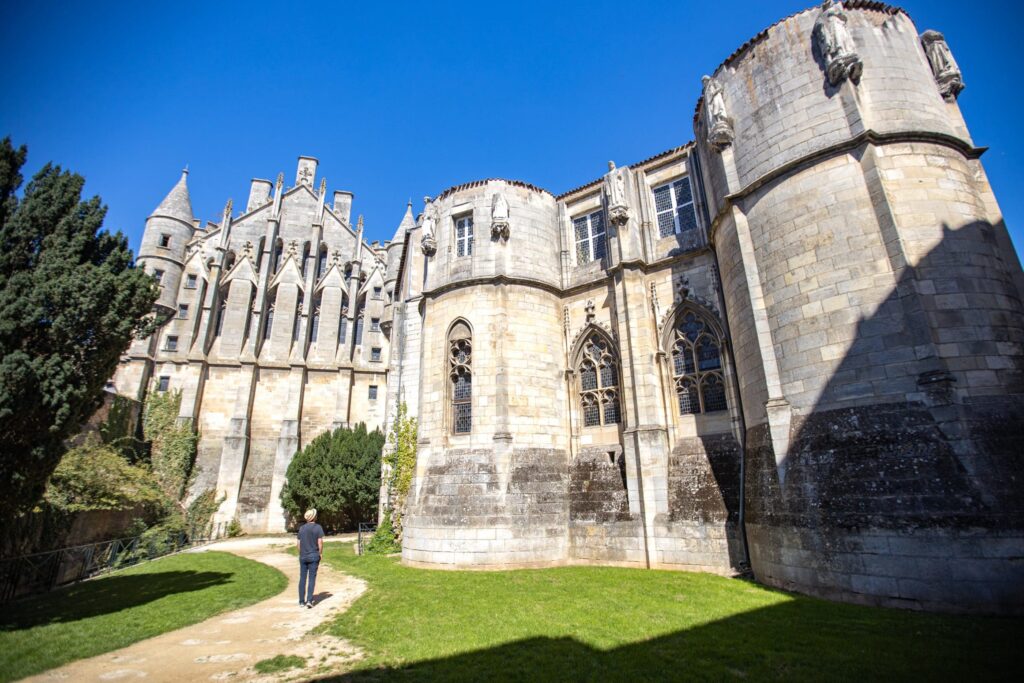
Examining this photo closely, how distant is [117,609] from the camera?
28.4 feet

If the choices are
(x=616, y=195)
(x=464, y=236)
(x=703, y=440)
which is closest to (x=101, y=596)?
(x=464, y=236)

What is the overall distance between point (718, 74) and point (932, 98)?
4781mm

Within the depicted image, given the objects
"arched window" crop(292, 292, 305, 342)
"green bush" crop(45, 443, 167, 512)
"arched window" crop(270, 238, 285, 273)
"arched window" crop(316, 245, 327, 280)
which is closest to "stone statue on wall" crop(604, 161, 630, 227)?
"green bush" crop(45, 443, 167, 512)

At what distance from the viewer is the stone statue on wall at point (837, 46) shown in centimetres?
984

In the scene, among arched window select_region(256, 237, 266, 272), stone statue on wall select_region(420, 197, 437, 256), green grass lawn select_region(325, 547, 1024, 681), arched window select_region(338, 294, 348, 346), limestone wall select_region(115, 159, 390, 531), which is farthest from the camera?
arched window select_region(256, 237, 266, 272)

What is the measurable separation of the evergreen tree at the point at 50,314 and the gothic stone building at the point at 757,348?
8294 mm

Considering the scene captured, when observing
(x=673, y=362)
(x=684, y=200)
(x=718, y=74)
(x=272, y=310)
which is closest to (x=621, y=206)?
(x=684, y=200)

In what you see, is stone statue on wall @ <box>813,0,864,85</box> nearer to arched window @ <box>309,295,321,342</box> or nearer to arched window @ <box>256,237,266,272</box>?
arched window @ <box>309,295,321,342</box>

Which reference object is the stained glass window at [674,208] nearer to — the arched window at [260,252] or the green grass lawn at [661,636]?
the green grass lawn at [661,636]

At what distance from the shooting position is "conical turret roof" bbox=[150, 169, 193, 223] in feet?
105

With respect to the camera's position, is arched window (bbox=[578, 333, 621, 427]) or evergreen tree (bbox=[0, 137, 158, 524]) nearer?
evergreen tree (bbox=[0, 137, 158, 524])

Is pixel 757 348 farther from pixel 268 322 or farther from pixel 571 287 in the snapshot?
pixel 268 322

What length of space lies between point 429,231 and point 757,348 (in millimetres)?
11623

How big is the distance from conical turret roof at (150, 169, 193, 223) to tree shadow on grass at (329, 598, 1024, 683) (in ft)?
120
